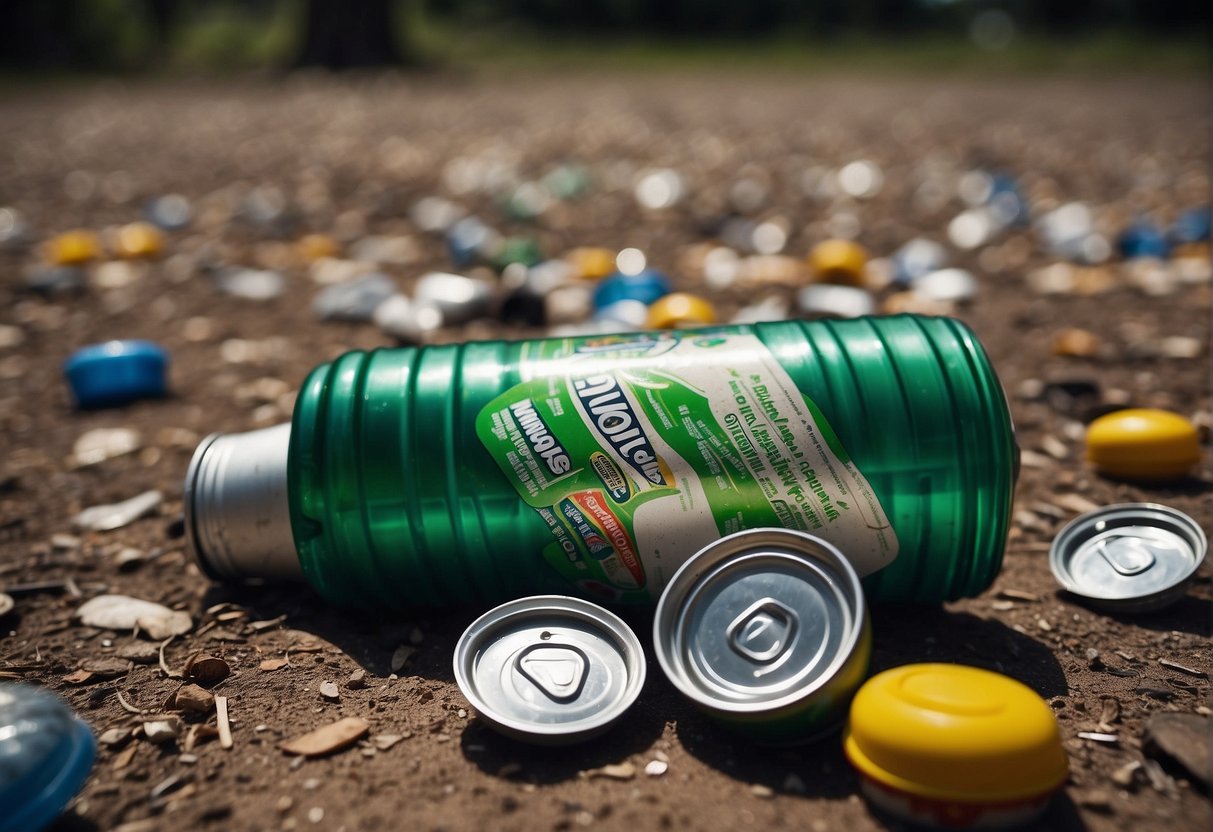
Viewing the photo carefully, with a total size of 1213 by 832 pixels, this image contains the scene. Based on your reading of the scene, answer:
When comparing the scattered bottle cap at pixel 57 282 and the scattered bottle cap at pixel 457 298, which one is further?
the scattered bottle cap at pixel 57 282

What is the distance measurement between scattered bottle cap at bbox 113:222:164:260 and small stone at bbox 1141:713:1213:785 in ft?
17.3

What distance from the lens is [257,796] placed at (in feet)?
5.89

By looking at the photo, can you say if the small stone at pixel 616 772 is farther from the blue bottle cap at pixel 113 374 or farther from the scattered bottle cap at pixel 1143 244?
the scattered bottle cap at pixel 1143 244

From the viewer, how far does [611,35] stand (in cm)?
2417

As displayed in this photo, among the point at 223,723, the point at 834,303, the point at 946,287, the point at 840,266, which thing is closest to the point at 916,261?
the point at 946,287

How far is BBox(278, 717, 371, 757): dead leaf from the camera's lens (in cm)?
190

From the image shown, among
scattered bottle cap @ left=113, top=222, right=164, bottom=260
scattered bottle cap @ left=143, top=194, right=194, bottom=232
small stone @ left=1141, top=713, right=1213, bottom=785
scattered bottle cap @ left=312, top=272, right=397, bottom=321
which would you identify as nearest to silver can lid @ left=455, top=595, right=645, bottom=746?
small stone @ left=1141, top=713, right=1213, bottom=785

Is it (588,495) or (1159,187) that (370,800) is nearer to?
(588,495)

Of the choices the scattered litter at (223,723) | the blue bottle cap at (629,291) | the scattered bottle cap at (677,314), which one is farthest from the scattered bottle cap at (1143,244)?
the scattered litter at (223,723)

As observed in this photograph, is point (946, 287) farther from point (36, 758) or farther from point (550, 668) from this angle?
point (36, 758)

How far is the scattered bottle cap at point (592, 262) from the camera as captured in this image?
198 inches

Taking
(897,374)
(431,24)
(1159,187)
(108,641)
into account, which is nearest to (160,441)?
(108,641)

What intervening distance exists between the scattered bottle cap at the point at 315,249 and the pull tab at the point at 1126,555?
13.6 ft

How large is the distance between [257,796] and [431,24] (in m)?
25.7
